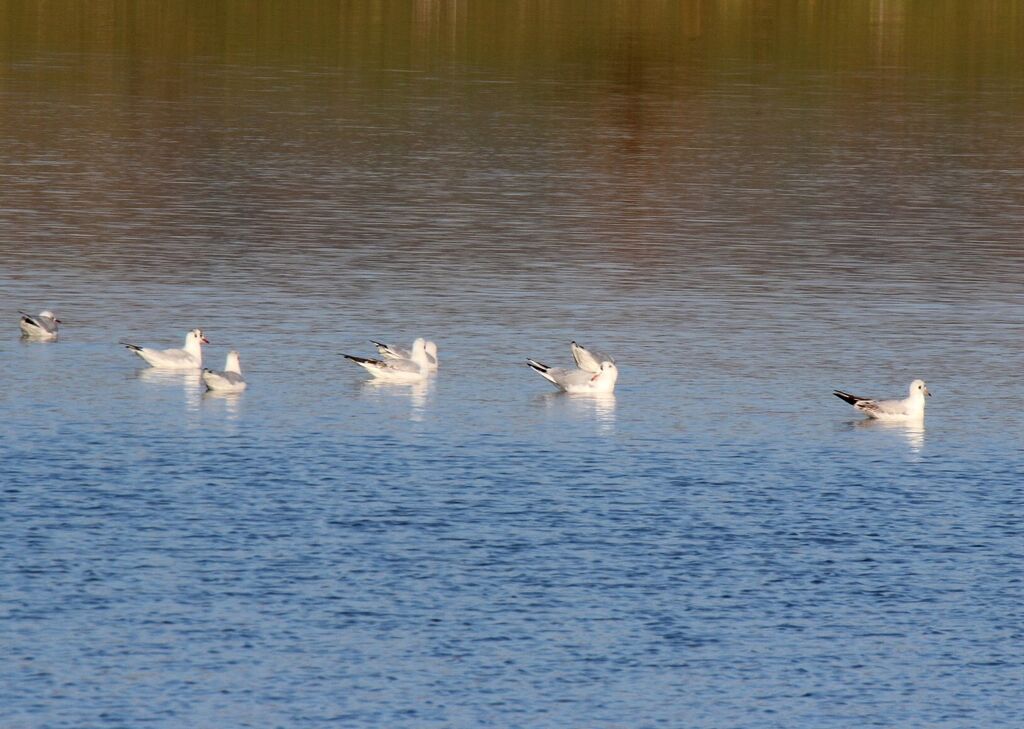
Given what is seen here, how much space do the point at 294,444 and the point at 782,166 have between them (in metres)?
36.5

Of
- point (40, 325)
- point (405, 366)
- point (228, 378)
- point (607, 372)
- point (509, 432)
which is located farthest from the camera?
point (40, 325)

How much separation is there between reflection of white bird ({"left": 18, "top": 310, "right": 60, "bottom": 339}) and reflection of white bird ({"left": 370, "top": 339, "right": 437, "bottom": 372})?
5450 mm

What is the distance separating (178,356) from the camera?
32.5m

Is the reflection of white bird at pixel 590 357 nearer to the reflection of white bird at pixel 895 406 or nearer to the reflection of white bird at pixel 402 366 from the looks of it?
the reflection of white bird at pixel 402 366

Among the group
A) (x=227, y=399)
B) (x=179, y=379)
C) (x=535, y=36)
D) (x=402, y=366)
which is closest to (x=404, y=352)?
(x=402, y=366)

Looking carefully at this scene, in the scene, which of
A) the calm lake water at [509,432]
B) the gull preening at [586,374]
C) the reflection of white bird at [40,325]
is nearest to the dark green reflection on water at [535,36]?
the calm lake water at [509,432]

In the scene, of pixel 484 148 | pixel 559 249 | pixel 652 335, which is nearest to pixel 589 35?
pixel 484 148

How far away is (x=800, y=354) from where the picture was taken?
34.9m

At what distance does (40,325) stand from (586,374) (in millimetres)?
8759

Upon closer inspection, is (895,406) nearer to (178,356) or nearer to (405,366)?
(405,366)

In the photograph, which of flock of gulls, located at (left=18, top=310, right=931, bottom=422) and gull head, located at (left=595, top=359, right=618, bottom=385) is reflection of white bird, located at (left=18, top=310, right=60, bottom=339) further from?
gull head, located at (left=595, top=359, right=618, bottom=385)

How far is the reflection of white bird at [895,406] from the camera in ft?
98.0

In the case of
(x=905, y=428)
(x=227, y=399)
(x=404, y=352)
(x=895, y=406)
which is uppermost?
(x=404, y=352)

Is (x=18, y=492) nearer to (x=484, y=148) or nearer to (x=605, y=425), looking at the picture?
(x=605, y=425)
